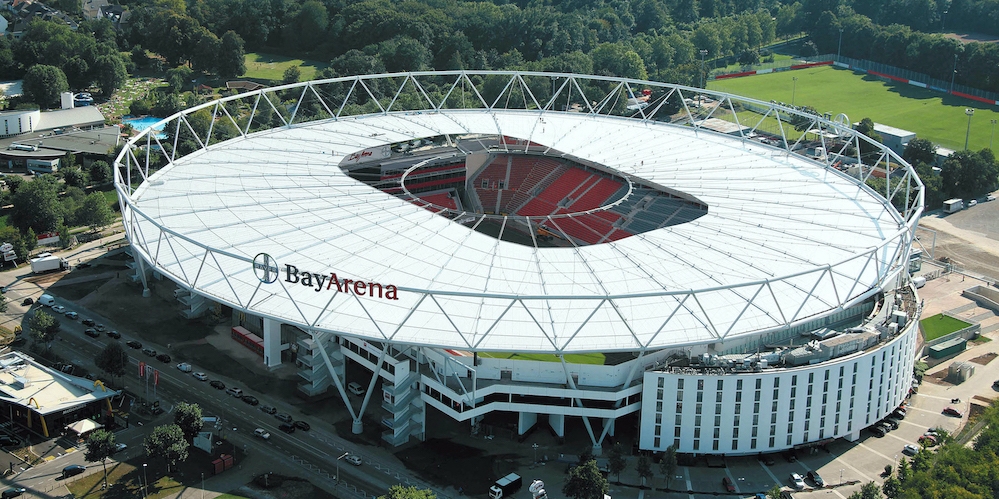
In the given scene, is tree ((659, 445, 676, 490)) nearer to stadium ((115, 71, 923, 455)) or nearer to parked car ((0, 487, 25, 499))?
stadium ((115, 71, 923, 455))

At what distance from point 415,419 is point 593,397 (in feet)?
62.8

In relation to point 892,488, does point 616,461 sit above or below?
above

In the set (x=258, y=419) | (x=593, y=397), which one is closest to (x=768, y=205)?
(x=593, y=397)

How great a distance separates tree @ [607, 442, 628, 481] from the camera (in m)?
100

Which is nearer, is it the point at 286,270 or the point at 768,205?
the point at 286,270

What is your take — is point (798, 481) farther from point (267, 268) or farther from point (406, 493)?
point (267, 268)

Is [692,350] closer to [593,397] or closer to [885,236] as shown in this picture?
[593,397]

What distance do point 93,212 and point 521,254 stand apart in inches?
3276

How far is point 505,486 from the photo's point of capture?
98562 millimetres

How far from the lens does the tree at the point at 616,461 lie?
10031cm

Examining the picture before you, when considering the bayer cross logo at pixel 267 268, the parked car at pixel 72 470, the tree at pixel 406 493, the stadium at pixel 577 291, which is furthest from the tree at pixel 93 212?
the tree at pixel 406 493

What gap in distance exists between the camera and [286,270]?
4222 inches

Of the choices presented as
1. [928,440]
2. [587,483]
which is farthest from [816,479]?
[587,483]

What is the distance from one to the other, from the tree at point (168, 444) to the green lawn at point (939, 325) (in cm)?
9339
